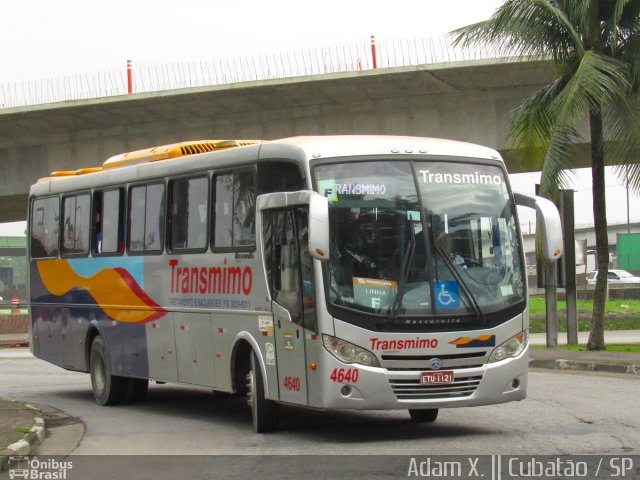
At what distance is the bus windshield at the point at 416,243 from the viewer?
1094cm

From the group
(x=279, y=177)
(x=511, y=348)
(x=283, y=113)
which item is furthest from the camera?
(x=283, y=113)

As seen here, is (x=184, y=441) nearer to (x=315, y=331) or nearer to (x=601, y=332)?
(x=315, y=331)

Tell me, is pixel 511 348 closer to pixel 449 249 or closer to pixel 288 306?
pixel 449 249

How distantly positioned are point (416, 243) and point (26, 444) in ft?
13.5

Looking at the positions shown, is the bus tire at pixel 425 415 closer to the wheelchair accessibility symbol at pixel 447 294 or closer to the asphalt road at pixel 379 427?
the asphalt road at pixel 379 427

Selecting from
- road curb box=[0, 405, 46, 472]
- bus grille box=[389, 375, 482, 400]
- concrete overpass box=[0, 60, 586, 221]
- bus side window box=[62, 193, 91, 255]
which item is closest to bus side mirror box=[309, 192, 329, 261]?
bus grille box=[389, 375, 482, 400]

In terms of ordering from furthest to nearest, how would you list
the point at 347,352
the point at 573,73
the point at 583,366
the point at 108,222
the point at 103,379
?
the point at 573,73, the point at 583,366, the point at 103,379, the point at 108,222, the point at 347,352

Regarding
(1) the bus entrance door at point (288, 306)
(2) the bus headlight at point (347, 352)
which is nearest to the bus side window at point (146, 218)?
(1) the bus entrance door at point (288, 306)

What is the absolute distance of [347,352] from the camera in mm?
10836

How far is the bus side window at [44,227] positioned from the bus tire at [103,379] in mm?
1991

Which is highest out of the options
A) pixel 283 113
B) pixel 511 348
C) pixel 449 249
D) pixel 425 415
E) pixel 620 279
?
pixel 283 113

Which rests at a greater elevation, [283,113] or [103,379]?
[283,113]

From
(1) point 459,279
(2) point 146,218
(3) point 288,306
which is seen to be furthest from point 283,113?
(1) point 459,279

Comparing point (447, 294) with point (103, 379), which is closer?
point (447, 294)
